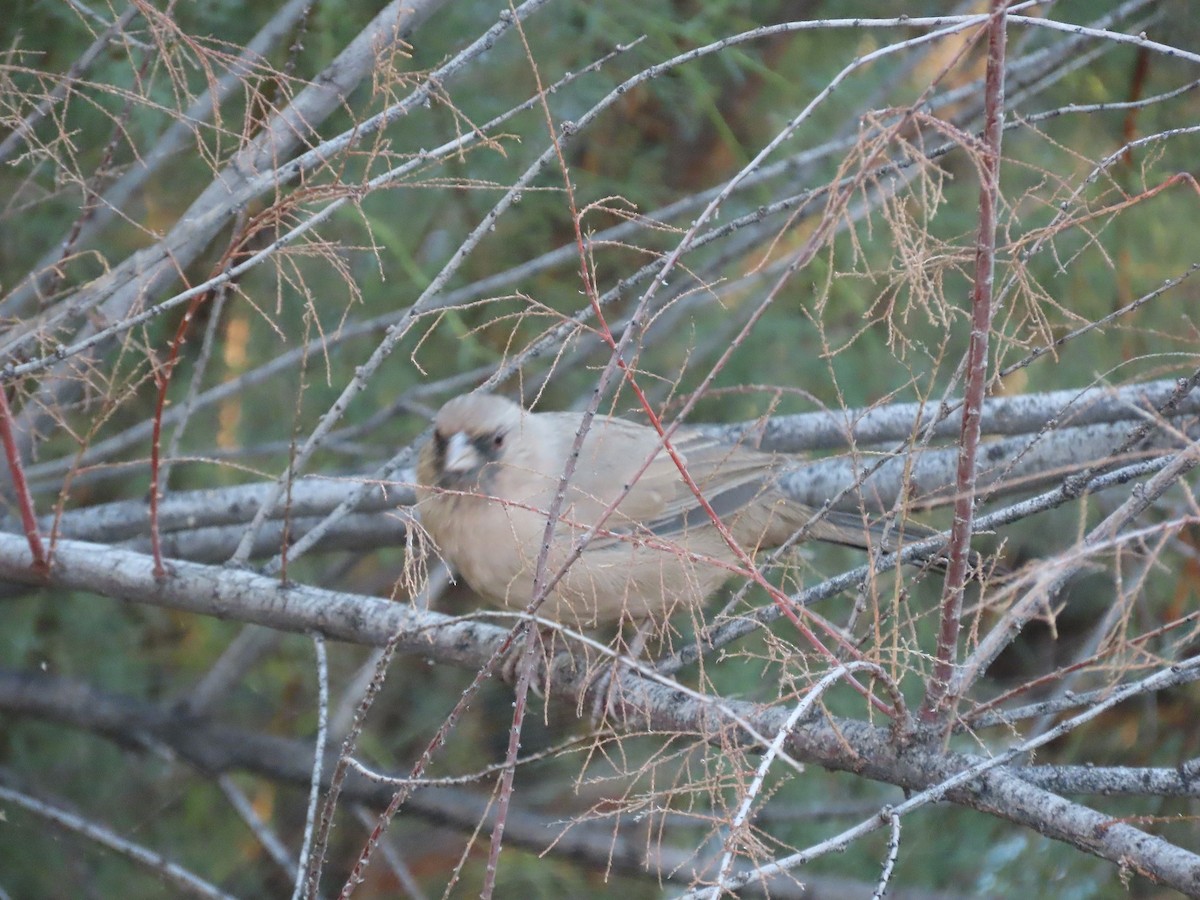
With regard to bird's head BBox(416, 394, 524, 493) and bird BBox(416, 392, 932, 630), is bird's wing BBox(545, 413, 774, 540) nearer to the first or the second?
bird BBox(416, 392, 932, 630)

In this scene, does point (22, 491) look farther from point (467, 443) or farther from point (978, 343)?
point (978, 343)

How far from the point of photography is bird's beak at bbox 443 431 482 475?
3451mm

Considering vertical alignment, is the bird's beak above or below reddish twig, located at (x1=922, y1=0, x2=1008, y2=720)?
below

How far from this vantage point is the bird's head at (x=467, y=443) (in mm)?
3461

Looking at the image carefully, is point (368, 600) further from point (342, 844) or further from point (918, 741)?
point (342, 844)

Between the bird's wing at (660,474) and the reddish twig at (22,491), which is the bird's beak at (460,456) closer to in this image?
the bird's wing at (660,474)

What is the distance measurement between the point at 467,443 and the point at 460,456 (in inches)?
1.7

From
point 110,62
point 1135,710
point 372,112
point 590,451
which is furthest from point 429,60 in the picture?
point 1135,710

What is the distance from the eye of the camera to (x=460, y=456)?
3.45 metres

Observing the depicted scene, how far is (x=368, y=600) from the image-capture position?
10.1 ft

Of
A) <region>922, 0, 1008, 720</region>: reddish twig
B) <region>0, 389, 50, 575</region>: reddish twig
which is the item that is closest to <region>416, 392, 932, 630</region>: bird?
<region>0, 389, 50, 575</region>: reddish twig

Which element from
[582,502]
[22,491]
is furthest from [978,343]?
[22,491]

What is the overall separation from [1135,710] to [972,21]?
450cm

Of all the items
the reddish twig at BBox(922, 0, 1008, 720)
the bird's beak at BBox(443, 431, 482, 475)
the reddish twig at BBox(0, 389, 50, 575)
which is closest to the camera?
the reddish twig at BBox(922, 0, 1008, 720)
